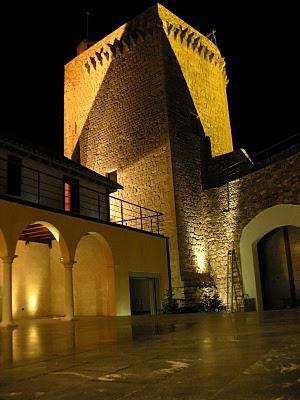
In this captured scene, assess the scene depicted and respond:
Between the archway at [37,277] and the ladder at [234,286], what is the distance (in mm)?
6673

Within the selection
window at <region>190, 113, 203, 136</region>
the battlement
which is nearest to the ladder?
window at <region>190, 113, 203, 136</region>

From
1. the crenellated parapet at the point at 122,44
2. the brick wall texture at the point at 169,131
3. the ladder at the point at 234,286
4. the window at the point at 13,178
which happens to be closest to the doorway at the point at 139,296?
the brick wall texture at the point at 169,131

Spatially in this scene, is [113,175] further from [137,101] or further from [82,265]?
[82,265]

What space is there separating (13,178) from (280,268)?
9.97 metres

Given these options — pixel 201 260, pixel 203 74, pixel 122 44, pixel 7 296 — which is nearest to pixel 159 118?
pixel 203 74

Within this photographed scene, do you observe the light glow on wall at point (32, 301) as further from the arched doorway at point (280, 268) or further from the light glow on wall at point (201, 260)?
the arched doorway at point (280, 268)

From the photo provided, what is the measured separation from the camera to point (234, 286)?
1680 centimetres

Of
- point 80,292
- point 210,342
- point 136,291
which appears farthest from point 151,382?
point 136,291

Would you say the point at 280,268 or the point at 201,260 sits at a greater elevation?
the point at 201,260

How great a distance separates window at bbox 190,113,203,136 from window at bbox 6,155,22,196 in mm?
9016

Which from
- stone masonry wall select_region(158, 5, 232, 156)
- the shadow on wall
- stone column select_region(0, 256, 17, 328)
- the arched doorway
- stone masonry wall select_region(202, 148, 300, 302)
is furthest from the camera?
stone masonry wall select_region(158, 5, 232, 156)

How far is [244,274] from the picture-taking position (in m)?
16.3

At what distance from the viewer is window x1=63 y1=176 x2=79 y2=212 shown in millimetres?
15672

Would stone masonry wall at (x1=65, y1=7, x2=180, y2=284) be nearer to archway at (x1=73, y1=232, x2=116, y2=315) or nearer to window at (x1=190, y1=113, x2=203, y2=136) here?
window at (x1=190, y1=113, x2=203, y2=136)
